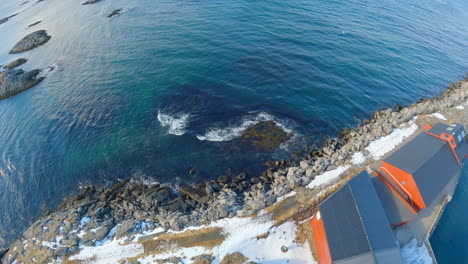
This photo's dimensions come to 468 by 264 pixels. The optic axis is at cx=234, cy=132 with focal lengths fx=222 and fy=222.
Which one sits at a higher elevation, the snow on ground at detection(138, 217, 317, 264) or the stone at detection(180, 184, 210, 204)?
the snow on ground at detection(138, 217, 317, 264)

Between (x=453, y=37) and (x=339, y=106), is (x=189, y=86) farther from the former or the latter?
(x=453, y=37)

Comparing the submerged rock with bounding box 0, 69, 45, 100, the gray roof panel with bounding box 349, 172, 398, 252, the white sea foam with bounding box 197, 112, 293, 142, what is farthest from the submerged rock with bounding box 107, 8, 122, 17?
the gray roof panel with bounding box 349, 172, 398, 252

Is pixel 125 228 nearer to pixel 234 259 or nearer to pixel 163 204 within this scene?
pixel 163 204

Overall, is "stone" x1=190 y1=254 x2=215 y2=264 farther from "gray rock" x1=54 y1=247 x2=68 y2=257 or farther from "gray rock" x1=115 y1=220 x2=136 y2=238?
"gray rock" x1=54 y1=247 x2=68 y2=257

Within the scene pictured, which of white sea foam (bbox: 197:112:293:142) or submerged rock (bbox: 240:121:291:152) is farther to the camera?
white sea foam (bbox: 197:112:293:142)

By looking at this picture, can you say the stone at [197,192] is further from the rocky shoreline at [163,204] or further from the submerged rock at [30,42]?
the submerged rock at [30,42]

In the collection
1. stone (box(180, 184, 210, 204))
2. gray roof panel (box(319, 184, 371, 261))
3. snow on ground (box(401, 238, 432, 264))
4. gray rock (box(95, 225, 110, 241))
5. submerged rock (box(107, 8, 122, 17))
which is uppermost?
submerged rock (box(107, 8, 122, 17))

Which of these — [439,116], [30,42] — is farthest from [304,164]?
[30,42]
